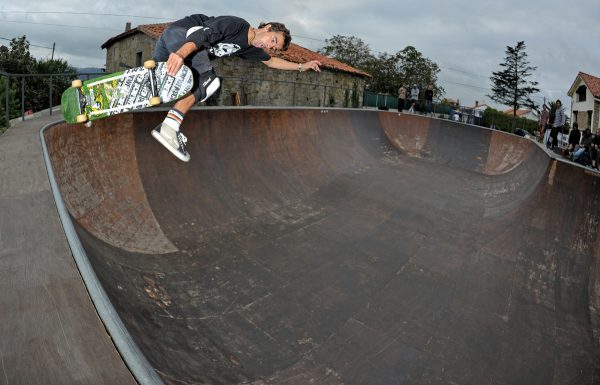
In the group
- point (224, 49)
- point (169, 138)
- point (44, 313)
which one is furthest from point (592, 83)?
point (44, 313)

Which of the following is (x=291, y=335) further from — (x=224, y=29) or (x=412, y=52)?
(x=412, y=52)

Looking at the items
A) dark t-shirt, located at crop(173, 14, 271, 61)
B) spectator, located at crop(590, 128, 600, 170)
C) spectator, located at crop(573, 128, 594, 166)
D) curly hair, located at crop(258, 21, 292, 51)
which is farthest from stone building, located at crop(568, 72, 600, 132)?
dark t-shirt, located at crop(173, 14, 271, 61)

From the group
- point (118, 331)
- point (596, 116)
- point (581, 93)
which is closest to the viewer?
point (118, 331)

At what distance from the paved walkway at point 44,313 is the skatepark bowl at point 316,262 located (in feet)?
1.66

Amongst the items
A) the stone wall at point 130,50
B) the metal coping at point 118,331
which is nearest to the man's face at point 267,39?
the metal coping at point 118,331

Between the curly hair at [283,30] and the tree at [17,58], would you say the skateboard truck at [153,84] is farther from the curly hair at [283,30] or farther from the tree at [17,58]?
the tree at [17,58]

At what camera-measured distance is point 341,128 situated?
34.1 ft

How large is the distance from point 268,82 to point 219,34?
1928 cm

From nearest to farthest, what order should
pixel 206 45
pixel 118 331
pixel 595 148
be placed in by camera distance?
1. pixel 118 331
2. pixel 206 45
3. pixel 595 148

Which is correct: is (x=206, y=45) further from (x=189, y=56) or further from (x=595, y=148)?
(x=595, y=148)

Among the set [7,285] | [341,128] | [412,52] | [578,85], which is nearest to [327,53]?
[412,52]

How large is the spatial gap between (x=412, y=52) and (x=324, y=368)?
159 ft

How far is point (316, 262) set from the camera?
441 centimetres

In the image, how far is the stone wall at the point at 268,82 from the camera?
851 inches
